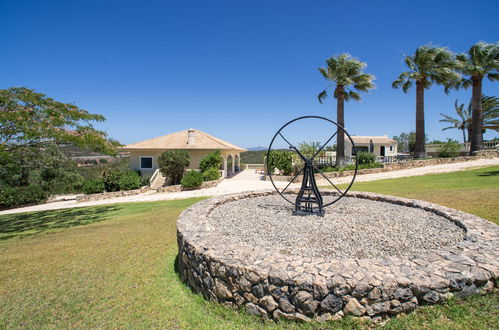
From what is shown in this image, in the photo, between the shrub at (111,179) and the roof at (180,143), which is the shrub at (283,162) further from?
the shrub at (111,179)

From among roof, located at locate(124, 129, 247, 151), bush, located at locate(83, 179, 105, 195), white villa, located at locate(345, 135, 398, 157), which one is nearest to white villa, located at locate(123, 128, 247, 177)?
roof, located at locate(124, 129, 247, 151)

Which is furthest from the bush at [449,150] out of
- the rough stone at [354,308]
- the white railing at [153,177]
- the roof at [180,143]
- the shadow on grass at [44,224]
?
the shadow on grass at [44,224]

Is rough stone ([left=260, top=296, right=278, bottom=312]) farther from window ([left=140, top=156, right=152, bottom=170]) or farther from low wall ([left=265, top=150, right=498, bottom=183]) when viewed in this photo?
window ([left=140, top=156, right=152, bottom=170])

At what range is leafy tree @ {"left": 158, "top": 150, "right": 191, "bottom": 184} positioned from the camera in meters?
21.2

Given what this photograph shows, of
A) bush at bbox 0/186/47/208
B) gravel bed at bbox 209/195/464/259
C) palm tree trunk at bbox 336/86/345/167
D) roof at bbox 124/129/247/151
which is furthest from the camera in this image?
roof at bbox 124/129/247/151

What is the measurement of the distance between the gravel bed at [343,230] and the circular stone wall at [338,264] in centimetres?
2

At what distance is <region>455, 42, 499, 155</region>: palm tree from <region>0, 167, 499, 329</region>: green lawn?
2083cm

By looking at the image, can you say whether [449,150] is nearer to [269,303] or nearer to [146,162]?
[269,303]

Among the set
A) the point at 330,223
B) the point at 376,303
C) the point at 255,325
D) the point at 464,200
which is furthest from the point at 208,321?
the point at 464,200

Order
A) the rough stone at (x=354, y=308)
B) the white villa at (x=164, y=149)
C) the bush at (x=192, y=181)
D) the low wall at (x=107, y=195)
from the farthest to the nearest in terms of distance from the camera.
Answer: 1. the white villa at (x=164, y=149)
2. the bush at (x=192, y=181)
3. the low wall at (x=107, y=195)
4. the rough stone at (x=354, y=308)

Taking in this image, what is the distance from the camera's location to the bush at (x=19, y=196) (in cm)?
1872

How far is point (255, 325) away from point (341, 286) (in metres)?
1.26

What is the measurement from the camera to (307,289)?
10.3ft

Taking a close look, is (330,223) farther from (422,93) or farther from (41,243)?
(422,93)
